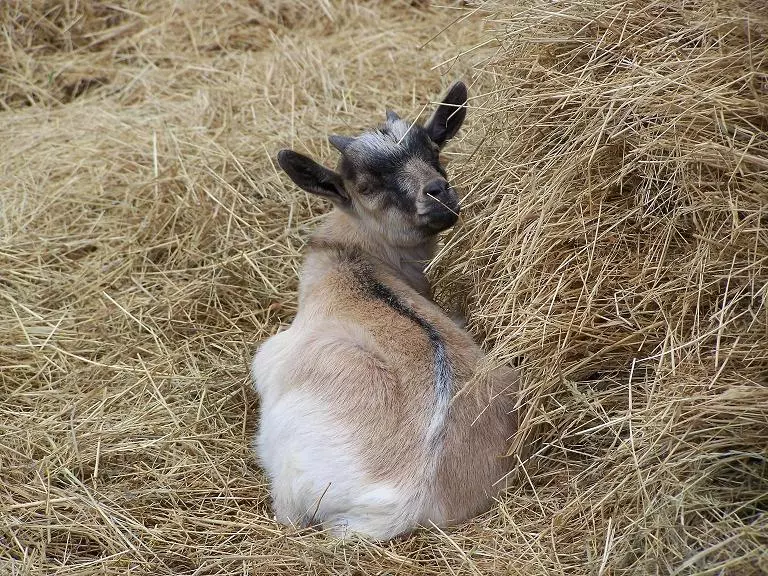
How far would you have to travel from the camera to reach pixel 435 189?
4734 mm

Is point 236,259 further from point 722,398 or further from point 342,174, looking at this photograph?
point 722,398

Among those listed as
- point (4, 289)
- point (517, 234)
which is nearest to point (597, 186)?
point (517, 234)

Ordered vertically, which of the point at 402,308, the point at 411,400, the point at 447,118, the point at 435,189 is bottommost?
the point at 411,400

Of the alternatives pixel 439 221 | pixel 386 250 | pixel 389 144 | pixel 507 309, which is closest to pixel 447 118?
pixel 389 144

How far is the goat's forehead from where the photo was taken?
4.84m

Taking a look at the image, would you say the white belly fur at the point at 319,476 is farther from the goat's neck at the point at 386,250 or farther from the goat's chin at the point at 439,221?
the goat's chin at the point at 439,221

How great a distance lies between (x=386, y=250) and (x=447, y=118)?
31.1 inches

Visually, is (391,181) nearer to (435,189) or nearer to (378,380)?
(435,189)

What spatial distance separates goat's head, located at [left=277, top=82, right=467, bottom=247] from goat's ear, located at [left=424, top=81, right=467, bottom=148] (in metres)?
0.05

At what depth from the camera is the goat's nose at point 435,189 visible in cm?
473

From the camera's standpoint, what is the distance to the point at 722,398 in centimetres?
350

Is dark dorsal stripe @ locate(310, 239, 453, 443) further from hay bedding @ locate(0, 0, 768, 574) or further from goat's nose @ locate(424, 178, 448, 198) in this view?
goat's nose @ locate(424, 178, 448, 198)

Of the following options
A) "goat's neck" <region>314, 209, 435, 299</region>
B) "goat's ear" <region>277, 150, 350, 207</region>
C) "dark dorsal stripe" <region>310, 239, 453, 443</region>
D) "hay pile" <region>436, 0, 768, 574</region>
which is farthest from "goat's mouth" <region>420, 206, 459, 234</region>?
"goat's ear" <region>277, 150, 350, 207</region>

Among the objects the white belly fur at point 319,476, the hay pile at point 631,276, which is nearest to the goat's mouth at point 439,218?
the hay pile at point 631,276
